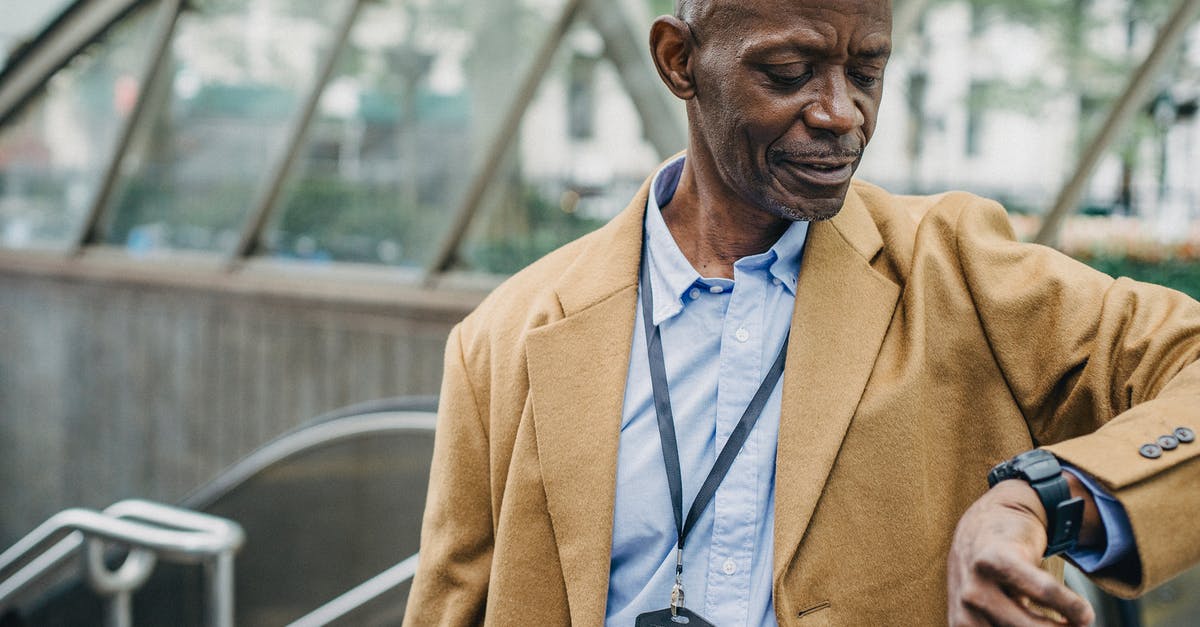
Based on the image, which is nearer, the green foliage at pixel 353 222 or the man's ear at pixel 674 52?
the man's ear at pixel 674 52

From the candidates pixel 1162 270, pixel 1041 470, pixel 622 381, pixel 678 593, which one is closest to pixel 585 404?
pixel 622 381

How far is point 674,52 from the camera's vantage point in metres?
1.65

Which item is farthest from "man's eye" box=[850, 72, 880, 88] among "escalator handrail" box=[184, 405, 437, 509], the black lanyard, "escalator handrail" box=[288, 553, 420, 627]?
"escalator handrail" box=[184, 405, 437, 509]

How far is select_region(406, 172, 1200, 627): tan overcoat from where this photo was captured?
1.35 meters

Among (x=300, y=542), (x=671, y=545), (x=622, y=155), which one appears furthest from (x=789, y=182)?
(x=300, y=542)

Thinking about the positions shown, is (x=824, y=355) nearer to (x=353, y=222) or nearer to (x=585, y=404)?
(x=585, y=404)

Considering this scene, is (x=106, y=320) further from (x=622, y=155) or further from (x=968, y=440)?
(x=968, y=440)

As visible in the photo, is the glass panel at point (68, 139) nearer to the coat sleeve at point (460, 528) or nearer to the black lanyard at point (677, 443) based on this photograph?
the coat sleeve at point (460, 528)

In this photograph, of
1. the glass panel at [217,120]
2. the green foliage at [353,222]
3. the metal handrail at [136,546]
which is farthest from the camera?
the glass panel at [217,120]

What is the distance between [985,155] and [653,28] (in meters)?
3.13

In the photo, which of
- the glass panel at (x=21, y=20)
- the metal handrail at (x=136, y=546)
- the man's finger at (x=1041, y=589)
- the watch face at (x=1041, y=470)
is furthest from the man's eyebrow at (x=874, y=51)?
the glass panel at (x=21, y=20)

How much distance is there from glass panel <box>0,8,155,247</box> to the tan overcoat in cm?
704

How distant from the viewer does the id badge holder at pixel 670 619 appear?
153 centimetres

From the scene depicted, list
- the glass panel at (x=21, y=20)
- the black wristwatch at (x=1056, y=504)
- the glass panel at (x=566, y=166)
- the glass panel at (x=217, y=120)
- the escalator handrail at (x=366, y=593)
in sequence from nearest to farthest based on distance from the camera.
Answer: the black wristwatch at (x=1056, y=504) → the escalator handrail at (x=366, y=593) → the glass panel at (x=566, y=166) → the glass panel at (x=217, y=120) → the glass panel at (x=21, y=20)
